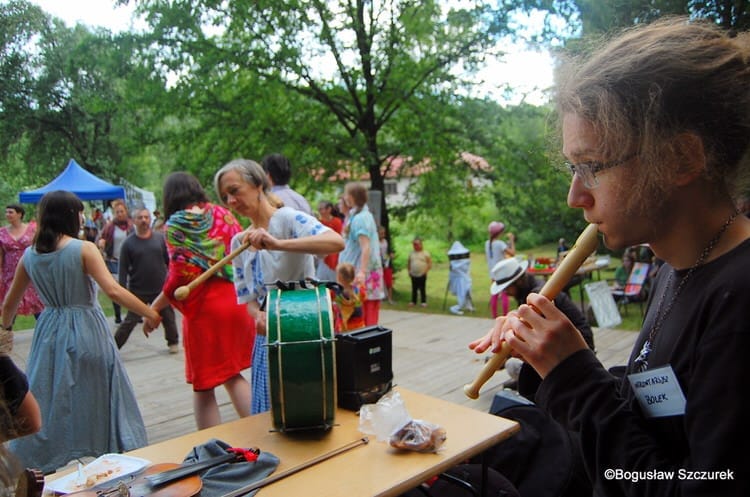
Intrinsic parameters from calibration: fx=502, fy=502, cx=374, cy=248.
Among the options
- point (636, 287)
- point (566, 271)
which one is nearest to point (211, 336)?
point (566, 271)

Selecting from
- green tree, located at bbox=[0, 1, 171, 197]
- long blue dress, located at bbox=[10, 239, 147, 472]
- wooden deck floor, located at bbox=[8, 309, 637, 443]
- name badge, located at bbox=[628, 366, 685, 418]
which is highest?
green tree, located at bbox=[0, 1, 171, 197]

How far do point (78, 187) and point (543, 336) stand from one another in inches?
253

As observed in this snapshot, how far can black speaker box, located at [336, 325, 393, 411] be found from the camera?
2.20 meters

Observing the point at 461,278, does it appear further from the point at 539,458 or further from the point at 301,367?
the point at 301,367

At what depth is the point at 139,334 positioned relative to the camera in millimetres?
7973

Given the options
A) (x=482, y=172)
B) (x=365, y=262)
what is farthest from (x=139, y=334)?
(x=482, y=172)

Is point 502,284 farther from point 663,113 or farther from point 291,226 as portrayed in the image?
point 663,113

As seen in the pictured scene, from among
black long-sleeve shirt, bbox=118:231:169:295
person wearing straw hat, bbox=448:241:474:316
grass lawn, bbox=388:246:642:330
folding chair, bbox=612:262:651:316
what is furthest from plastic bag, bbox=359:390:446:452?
folding chair, bbox=612:262:651:316

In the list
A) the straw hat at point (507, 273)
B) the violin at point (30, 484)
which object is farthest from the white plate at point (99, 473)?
the straw hat at point (507, 273)

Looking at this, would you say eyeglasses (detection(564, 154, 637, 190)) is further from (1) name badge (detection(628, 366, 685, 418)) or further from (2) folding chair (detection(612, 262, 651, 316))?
(2) folding chair (detection(612, 262, 651, 316))

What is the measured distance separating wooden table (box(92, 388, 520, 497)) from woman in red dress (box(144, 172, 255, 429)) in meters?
1.18

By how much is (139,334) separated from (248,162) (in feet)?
20.1

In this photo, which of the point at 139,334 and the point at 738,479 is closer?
the point at 738,479

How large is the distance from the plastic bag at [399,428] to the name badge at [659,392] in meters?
0.94
